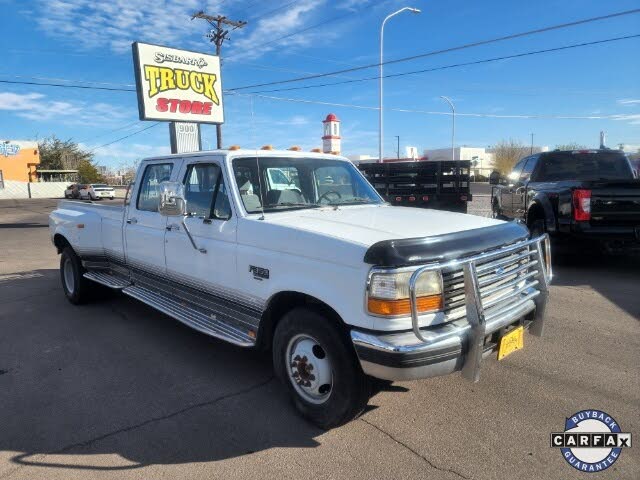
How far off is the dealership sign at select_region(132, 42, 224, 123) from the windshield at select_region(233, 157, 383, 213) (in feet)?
38.9

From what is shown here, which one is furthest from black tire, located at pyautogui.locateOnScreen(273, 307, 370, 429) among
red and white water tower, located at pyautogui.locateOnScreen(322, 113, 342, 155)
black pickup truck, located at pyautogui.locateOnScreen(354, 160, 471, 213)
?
red and white water tower, located at pyautogui.locateOnScreen(322, 113, 342, 155)

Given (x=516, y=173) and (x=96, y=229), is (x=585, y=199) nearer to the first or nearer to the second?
(x=516, y=173)

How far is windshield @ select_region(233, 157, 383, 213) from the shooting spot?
3941 mm

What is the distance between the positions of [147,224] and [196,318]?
137 cm

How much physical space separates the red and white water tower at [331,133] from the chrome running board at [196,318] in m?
14.2

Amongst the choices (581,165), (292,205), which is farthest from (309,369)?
(581,165)

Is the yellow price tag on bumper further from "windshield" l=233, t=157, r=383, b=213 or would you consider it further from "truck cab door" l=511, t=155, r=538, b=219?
"truck cab door" l=511, t=155, r=538, b=219

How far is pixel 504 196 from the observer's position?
432 inches

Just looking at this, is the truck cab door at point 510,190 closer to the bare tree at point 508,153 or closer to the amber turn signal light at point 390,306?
the amber turn signal light at point 390,306

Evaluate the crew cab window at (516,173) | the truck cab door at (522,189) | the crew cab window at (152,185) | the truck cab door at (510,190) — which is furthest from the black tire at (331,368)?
the crew cab window at (516,173)

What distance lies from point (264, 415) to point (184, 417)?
22.3 inches

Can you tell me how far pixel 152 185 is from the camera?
5.09 metres

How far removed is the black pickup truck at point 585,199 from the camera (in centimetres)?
684

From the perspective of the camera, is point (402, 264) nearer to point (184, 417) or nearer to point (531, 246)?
point (531, 246)
